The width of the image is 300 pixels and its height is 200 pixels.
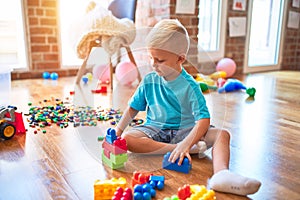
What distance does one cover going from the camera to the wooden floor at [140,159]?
0.69 m

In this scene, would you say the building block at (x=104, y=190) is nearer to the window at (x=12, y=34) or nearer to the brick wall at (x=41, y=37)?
the window at (x=12, y=34)

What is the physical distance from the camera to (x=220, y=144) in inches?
32.1

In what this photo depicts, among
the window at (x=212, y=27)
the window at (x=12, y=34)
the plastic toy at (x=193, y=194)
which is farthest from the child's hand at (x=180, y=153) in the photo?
the window at (x=212, y=27)

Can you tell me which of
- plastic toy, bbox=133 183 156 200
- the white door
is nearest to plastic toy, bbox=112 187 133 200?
plastic toy, bbox=133 183 156 200

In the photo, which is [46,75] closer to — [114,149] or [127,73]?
[127,73]

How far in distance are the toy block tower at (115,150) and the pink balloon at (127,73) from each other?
4.02 feet

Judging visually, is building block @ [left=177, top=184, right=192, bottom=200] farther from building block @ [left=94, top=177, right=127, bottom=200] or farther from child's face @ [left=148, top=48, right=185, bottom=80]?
child's face @ [left=148, top=48, right=185, bottom=80]

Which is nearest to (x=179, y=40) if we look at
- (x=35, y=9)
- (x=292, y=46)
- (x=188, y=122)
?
(x=188, y=122)

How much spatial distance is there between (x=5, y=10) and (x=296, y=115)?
2.05 m

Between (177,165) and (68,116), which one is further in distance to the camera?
(68,116)

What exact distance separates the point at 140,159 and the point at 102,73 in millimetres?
1251

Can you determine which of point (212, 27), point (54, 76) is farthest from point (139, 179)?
point (212, 27)

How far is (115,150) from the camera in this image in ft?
2.58

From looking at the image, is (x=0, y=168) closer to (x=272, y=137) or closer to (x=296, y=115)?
(x=272, y=137)
